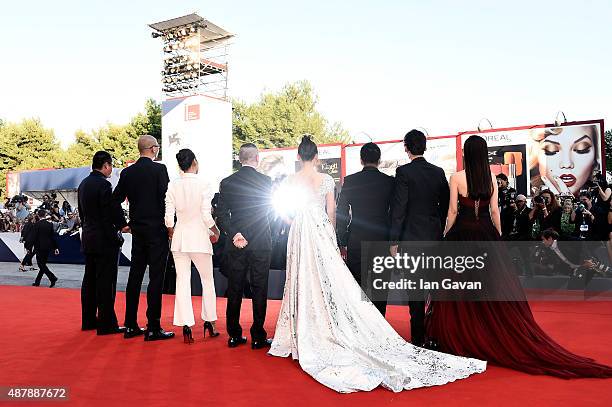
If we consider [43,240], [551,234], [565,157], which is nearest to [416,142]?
[551,234]

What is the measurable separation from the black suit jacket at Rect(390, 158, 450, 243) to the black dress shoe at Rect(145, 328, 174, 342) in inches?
97.8

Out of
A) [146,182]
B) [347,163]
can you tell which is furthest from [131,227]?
[347,163]

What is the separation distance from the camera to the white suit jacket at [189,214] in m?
5.16

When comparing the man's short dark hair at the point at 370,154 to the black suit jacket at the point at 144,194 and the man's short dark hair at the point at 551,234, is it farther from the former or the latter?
the man's short dark hair at the point at 551,234

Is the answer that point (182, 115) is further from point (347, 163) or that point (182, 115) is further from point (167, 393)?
point (167, 393)

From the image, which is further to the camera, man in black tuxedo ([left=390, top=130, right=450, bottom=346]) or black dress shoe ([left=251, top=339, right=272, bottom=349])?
black dress shoe ([left=251, top=339, right=272, bottom=349])

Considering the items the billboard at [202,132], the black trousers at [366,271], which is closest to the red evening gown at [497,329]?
the black trousers at [366,271]

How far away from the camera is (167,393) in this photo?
3463 millimetres

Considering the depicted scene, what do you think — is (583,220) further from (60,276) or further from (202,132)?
(202,132)

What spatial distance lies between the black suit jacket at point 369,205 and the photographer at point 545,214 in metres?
5.02

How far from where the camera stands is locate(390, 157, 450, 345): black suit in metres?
4.63

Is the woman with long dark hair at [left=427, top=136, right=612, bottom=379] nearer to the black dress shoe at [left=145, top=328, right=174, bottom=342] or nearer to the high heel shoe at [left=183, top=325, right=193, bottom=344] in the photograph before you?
the high heel shoe at [left=183, top=325, right=193, bottom=344]

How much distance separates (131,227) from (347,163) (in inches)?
540

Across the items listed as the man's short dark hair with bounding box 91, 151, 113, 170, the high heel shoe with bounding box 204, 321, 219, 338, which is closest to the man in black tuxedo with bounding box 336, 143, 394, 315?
the high heel shoe with bounding box 204, 321, 219, 338
